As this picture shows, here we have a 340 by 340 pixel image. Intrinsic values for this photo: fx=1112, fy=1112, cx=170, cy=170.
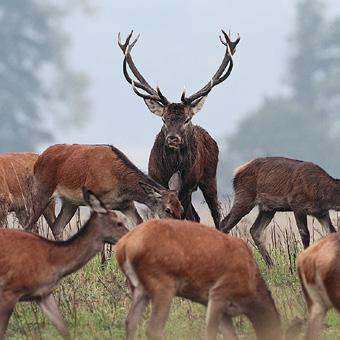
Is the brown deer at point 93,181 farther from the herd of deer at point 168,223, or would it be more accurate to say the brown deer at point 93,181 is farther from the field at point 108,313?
the field at point 108,313

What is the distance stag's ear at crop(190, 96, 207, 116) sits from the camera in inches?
560

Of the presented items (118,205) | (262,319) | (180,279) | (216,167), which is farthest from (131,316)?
(216,167)

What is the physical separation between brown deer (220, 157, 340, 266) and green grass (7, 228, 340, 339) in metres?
2.90

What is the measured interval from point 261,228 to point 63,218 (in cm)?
263

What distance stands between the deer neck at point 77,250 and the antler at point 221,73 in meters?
5.36

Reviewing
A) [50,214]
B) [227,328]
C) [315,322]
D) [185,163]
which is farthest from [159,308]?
[50,214]

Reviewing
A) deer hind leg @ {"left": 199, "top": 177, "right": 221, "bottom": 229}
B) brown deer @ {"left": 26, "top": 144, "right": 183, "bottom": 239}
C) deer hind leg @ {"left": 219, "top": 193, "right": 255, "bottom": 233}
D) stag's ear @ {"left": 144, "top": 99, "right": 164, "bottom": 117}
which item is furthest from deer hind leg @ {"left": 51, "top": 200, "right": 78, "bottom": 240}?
deer hind leg @ {"left": 219, "top": 193, "right": 255, "bottom": 233}

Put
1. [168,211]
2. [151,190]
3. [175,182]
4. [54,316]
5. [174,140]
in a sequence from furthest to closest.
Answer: [174,140] → [175,182] → [151,190] → [168,211] → [54,316]

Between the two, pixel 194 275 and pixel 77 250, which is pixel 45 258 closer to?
pixel 77 250

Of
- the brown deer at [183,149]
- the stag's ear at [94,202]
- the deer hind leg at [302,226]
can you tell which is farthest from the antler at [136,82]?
the stag's ear at [94,202]

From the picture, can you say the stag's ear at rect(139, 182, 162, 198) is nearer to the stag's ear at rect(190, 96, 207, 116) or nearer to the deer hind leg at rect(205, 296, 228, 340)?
the stag's ear at rect(190, 96, 207, 116)

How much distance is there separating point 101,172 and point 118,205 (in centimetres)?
46

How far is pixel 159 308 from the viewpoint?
7.67 metres

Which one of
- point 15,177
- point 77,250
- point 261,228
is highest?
point 15,177
